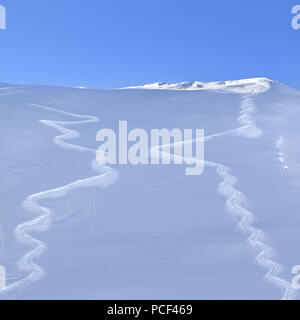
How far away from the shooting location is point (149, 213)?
18.1ft

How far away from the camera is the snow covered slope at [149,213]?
414 cm

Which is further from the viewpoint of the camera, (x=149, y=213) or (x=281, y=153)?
(x=281, y=153)

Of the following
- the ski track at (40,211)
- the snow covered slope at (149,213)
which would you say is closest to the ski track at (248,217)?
the snow covered slope at (149,213)

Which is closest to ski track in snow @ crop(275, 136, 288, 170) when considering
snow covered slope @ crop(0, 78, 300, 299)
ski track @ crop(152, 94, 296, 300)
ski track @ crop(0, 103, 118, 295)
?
snow covered slope @ crop(0, 78, 300, 299)

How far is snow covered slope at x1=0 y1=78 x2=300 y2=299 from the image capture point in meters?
4.14

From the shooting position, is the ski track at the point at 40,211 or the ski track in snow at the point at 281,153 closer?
the ski track at the point at 40,211

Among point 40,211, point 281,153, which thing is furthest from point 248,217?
point 281,153

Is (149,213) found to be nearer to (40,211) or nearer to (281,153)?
(40,211)

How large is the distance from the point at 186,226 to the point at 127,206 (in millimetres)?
876

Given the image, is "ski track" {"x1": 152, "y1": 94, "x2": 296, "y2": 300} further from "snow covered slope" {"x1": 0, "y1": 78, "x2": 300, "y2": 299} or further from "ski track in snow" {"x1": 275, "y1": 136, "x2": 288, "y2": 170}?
"ski track in snow" {"x1": 275, "y1": 136, "x2": 288, "y2": 170}

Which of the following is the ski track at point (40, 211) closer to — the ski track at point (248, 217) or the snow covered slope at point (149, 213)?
the snow covered slope at point (149, 213)

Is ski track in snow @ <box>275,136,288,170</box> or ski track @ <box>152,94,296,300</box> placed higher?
ski track in snow @ <box>275,136,288,170</box>
